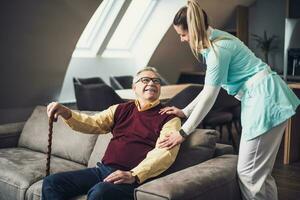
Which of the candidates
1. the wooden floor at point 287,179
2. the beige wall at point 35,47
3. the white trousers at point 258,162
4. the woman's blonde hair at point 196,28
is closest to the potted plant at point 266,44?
the wooden floor at point 287,179

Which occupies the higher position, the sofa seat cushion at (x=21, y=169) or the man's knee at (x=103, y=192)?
the man's knee at (x=103, y=192)

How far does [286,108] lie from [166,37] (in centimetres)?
459

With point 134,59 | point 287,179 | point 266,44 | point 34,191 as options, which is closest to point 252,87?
Answer: point 34,191

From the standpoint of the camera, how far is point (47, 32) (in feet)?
14.5

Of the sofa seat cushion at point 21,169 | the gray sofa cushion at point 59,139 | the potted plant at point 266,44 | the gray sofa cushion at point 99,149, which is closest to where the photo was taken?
the sofa seat cushion at point 21,169

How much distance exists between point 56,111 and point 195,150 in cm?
82

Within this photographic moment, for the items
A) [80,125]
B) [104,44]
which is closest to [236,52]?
[80,125]

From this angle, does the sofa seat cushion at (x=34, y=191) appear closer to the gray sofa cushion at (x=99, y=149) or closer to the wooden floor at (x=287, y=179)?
the gray sofa cushion at (x=99, y=149)

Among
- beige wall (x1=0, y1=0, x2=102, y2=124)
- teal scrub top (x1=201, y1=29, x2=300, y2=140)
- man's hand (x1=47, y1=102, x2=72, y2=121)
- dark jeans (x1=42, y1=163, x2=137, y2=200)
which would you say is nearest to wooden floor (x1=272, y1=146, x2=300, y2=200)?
teal scrub top (x1=201, y1=29, x2=300, y2=140)

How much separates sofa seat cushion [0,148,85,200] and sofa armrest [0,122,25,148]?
282 millimetres

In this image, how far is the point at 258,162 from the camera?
2008 millimetres

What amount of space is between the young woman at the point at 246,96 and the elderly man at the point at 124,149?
0.14 m

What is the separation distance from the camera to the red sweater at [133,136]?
2158 mm

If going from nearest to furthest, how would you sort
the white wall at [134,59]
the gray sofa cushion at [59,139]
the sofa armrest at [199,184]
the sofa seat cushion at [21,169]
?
the sofa armrest at [199,184] → the sofa seat cushion at [21,169] → the gray sofa cushion at [59,139] → the white wall at [134,59]
